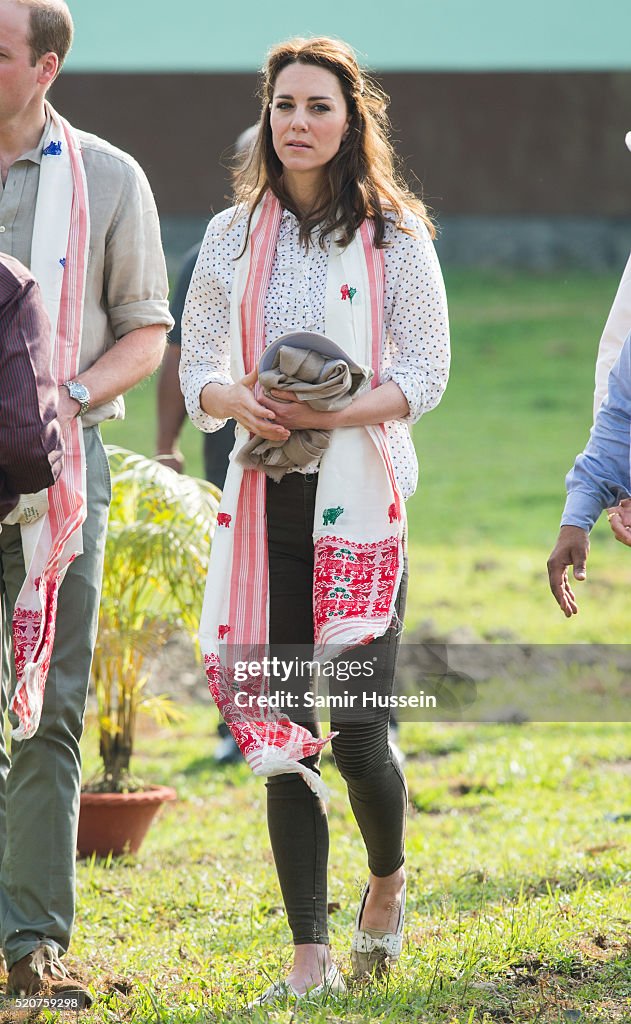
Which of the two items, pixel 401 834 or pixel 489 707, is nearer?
pixel 401 834

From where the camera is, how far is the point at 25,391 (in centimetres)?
305

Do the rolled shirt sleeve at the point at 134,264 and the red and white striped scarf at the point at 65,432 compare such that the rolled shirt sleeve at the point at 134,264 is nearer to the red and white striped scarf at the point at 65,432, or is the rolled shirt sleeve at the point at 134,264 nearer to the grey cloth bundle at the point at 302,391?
the red and white striped scarf at the point at 65,432

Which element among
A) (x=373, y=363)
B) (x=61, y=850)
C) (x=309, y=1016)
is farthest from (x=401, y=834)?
(x=373, y=363)

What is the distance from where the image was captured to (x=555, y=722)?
23.9 ft

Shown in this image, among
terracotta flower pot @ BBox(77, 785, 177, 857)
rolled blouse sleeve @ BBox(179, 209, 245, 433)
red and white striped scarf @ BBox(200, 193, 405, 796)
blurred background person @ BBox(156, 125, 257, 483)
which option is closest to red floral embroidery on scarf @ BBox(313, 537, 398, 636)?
red and white striped scarf @ BBox(200, 193, 405, 796)

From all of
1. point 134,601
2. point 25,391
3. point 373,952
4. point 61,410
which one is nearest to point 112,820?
point 134,601

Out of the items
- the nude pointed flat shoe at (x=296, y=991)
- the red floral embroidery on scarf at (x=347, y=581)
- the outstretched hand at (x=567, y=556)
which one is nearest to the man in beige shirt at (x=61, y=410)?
the nude pointed flat shoe at (x=296, y=991)

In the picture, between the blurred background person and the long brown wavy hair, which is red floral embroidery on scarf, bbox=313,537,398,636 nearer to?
the long brown wavy hair

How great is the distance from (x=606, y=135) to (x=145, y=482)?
14450 mm

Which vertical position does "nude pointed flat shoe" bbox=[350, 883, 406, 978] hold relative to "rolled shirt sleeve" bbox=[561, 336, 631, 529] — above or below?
below

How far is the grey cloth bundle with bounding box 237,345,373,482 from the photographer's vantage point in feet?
10.8

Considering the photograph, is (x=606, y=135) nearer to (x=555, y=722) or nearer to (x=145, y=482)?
(x=555, y=722)

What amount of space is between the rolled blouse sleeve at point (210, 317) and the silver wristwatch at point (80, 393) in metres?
0.28

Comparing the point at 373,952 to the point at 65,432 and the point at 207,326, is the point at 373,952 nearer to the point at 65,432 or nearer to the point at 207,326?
the point at 65,432
